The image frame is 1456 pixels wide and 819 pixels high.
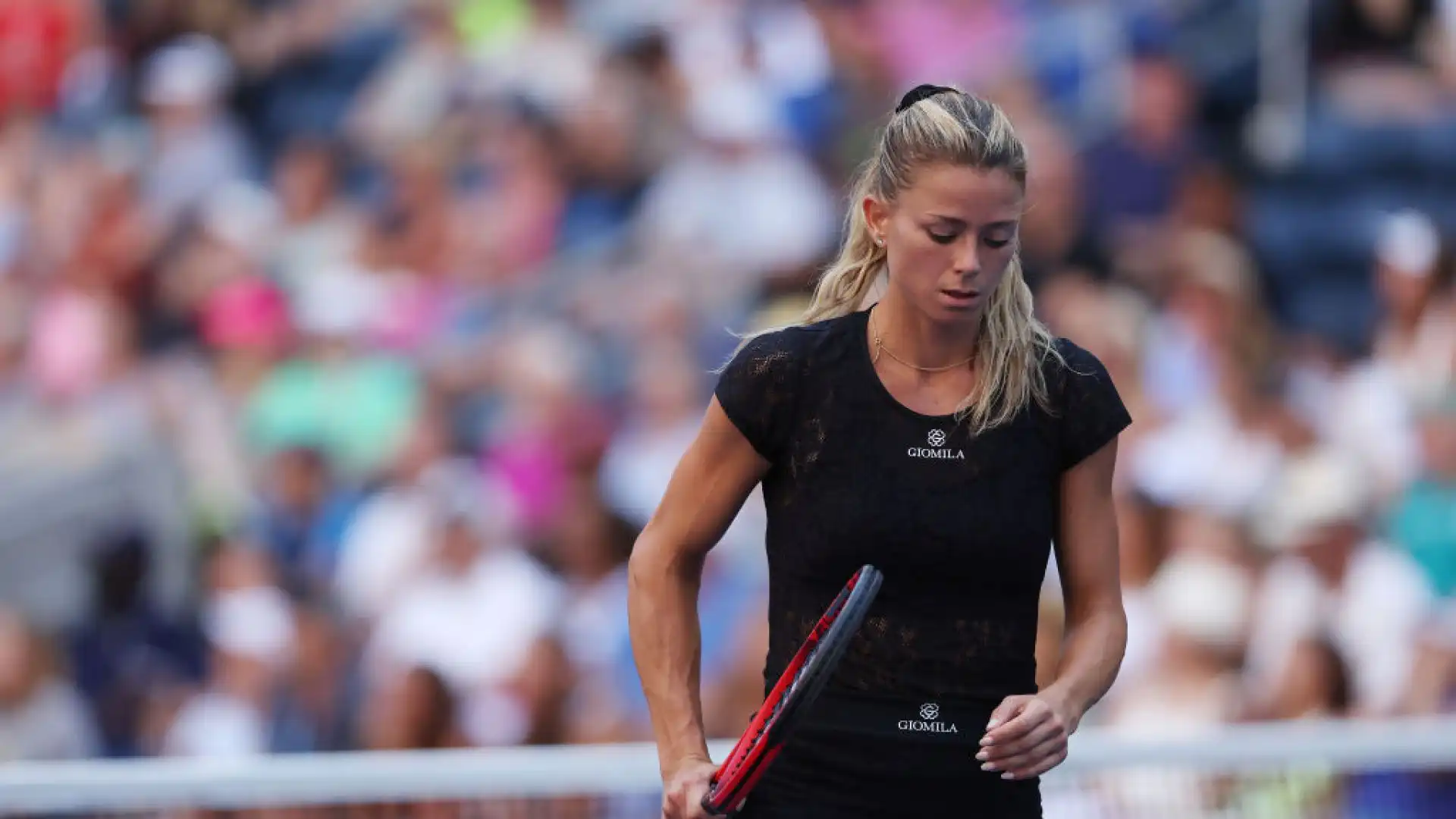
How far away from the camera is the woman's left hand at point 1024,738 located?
8.66 ft

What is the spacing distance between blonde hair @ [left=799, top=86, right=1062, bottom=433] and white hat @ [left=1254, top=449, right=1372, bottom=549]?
4086 millimetres

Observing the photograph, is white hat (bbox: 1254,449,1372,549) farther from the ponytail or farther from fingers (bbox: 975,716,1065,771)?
fingers (bbox: 975,716,1065,771)

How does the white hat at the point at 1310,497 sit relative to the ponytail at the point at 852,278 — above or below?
below

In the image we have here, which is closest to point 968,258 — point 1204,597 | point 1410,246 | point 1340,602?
point 1204,597

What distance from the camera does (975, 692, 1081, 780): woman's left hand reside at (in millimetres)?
2641

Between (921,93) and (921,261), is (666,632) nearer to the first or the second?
(921,261)

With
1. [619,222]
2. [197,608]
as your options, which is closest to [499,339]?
[619,222]

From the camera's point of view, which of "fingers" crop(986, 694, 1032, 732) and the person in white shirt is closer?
"fingers" crop(986, 694, 1032, 732)

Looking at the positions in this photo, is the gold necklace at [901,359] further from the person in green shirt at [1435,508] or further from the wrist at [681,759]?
the person in green shirt at [1435,508]

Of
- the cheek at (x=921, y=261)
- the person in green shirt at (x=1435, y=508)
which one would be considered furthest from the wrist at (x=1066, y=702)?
the person in green shirt at (x=1435, y=508)

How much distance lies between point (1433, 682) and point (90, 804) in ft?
12.2

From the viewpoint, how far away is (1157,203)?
8.39 m

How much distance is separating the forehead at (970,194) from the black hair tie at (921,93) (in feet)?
0.55

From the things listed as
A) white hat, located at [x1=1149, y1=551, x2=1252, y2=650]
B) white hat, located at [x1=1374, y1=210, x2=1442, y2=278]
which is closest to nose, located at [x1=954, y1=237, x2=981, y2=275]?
white hat, located at [x1=1149, y1=551, x2=1252, y2=650]
